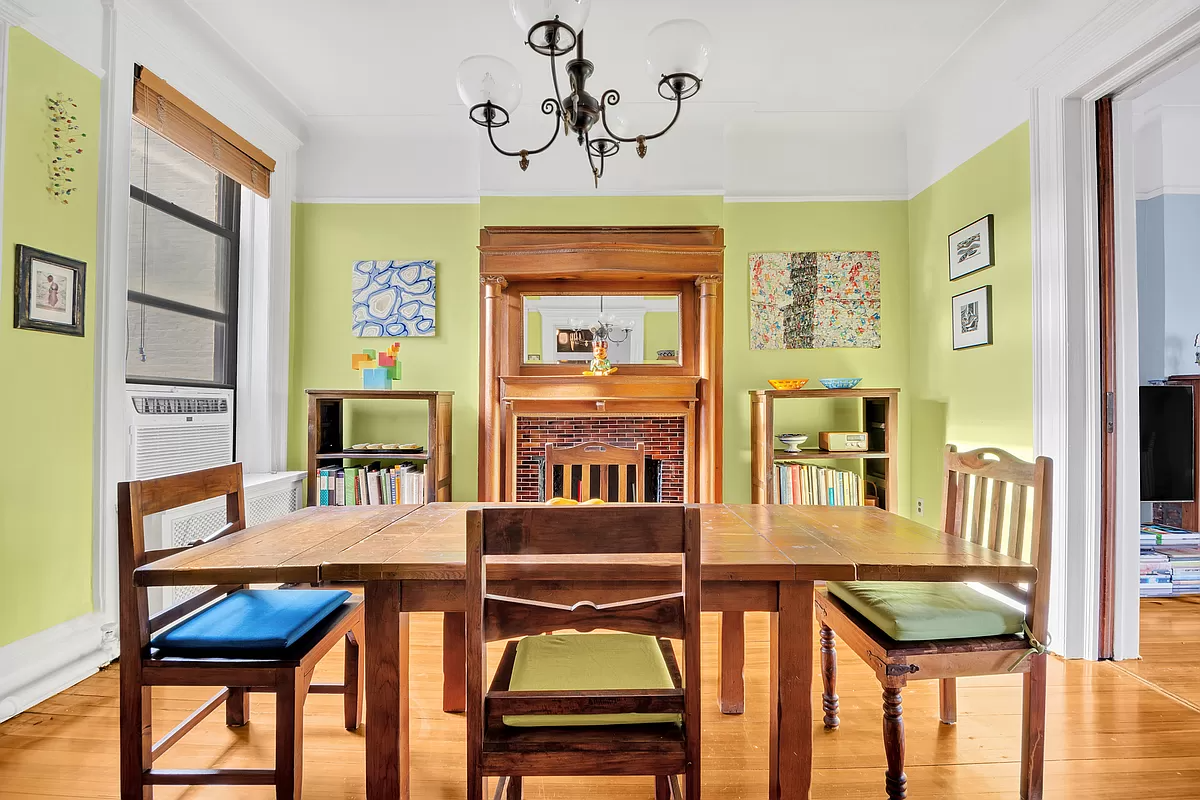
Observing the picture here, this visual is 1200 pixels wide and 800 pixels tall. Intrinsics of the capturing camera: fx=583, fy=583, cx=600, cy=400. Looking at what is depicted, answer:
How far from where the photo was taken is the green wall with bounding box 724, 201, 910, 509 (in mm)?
3674

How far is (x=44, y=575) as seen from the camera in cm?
206

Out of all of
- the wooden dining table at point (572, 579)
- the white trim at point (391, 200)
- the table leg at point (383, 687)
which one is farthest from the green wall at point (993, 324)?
the white trim at point (391, 200)

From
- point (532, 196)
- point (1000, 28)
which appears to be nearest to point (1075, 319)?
point (1000, 28)

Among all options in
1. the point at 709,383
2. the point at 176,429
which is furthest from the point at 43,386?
the point at 709,383

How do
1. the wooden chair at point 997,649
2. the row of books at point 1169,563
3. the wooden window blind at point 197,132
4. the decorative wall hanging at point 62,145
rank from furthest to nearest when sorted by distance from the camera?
the row of books at point 1169,563 < the wooden window blind at point 197,132 < the decorative wall hanging at point 62,145 < the wooden chair at point 997,649

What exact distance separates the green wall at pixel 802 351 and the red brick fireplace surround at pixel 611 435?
1.09 ft

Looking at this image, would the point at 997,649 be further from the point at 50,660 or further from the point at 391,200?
the point at 391,200

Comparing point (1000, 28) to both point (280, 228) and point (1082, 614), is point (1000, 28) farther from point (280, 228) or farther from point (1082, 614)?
point (280, 228)

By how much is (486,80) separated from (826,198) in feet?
8.74

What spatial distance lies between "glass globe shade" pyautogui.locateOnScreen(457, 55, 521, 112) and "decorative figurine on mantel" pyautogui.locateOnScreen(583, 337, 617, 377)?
6.68ft

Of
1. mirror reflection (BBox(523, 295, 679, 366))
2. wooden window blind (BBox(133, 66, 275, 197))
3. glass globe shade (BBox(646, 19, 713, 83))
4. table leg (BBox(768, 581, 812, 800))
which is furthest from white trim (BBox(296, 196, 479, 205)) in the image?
table leg (BBox(768, 581, 812, 800))

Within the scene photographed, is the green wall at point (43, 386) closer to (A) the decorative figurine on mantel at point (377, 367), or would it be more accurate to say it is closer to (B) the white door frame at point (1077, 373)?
(A) the decorative figurine on mantel at point (377, 367)

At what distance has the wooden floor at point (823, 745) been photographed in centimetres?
157

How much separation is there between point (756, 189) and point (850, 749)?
3091 mm
